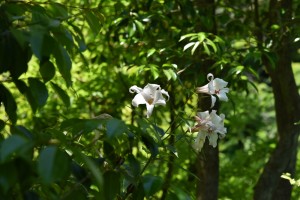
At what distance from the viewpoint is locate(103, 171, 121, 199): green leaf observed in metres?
1.47

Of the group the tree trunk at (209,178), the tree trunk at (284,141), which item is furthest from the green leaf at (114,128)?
the tree trunk at (284,141)

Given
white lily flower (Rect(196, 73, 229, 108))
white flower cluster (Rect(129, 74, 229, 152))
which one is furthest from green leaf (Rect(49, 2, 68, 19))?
white lily flower (Rect(196, 73, 229, 108))

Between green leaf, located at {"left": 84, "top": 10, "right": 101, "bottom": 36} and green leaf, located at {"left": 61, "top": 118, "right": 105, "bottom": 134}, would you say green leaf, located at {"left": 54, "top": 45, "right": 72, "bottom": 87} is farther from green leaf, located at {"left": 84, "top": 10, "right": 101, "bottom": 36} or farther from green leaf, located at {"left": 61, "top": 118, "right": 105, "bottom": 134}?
green leaf, located at {"left": 84, "top": 10, "right": 101, "bottom": 36}

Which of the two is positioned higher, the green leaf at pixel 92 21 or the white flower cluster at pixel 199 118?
the green leaf at pixel 92 21

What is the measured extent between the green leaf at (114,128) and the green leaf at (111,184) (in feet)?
0.53

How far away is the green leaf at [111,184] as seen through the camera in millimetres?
1467

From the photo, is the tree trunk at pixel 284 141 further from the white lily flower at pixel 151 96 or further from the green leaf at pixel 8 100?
the green leaf at pixel 8 100

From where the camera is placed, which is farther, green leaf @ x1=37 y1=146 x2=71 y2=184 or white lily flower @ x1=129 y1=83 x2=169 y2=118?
white lily flower @ x1=129 y1=83 x2=169 y2=118

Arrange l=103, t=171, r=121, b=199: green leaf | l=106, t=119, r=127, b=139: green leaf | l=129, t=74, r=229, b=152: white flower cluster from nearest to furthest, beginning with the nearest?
l=106, t=119, r=127, b=139: green leaf < l=103, t=171, r=121, b=199: green leaf < l=129, t=74, r=229, b=152: white flower cluster

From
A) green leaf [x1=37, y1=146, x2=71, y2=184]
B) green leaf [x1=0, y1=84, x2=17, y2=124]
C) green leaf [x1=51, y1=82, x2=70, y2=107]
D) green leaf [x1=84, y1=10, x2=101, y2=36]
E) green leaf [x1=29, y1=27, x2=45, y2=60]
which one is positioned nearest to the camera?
green leaf [x1=37, y1=146, x2=71, y2=184]

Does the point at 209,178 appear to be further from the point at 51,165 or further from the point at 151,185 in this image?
the point at 51,165

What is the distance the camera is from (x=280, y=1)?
11.5ft

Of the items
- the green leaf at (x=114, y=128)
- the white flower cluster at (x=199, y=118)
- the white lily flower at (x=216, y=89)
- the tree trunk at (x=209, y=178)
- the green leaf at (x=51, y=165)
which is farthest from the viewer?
the tree trunk at (x=209, y=178)

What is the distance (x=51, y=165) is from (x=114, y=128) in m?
0.27
